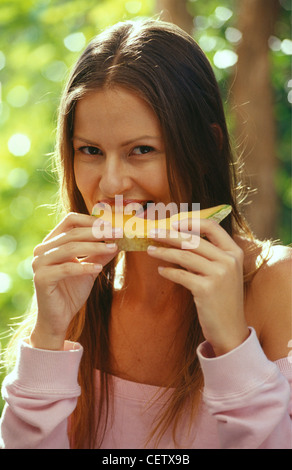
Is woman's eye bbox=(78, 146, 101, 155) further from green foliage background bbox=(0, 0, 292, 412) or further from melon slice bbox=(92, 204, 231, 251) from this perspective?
green foliage background bbox=(0, 0, 292, 412)

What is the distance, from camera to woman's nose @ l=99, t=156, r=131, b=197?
215 centimetres

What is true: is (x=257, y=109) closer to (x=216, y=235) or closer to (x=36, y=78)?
(x=36, y=78)

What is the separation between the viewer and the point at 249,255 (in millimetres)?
2422

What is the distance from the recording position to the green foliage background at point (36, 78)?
22.3 ft

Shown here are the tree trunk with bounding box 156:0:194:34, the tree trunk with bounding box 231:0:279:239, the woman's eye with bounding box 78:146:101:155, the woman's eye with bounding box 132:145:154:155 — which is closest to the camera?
the woman's eye with bounding box 132:145:154:155

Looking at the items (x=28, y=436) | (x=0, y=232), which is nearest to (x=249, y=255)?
(x=28, y=436)

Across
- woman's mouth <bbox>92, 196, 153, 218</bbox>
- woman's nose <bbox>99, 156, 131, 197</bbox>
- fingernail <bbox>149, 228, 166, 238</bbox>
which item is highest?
woman's nose <bbox>99, 156, 131, 197</bbox>

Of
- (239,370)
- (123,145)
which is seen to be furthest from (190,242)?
(123,145)

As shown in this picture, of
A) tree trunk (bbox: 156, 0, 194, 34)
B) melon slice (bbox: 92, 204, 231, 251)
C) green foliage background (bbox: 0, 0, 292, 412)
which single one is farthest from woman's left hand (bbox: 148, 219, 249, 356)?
green foliage background (bbox: 0, 0, 292, 412)

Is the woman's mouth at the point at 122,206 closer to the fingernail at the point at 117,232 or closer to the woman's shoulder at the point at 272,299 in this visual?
the fingernail at the point at 117,232

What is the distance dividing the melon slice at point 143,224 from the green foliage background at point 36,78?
4.39 m

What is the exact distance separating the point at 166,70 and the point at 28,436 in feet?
4.89

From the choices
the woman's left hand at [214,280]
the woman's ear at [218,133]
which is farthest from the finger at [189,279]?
the woman's ear at [218,133]
